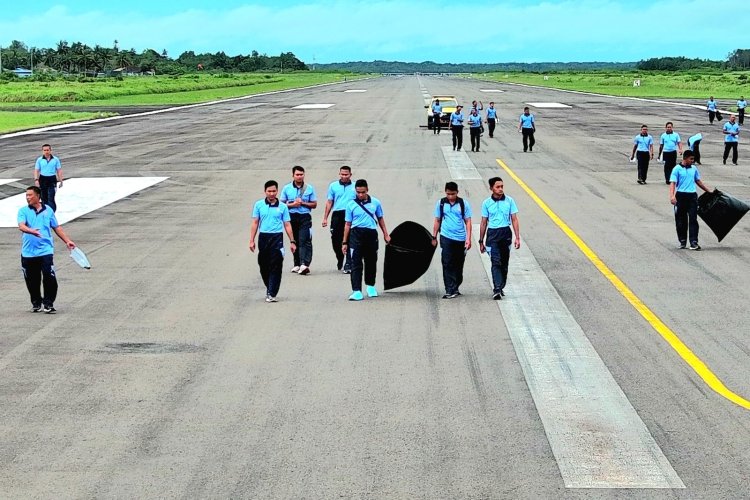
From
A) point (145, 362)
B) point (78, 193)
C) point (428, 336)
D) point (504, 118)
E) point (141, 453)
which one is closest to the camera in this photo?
point (141, 453)

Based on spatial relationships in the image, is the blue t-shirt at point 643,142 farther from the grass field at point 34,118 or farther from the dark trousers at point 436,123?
the grass field at point 34,118

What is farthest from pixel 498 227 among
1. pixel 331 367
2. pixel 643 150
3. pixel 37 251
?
pixel 643 150

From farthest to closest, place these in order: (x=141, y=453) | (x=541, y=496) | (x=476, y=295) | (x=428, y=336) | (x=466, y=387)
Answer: (x=476, y=295), (x=428, y=336), (x=466, y=387), (x=141, y=453), (x=541, y=496)

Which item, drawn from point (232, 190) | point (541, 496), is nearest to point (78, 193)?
point (232, 190)

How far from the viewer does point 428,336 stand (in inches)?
449

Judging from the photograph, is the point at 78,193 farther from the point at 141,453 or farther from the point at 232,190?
the point at 141,453

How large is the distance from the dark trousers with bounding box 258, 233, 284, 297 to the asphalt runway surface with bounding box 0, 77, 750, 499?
35 centimetres

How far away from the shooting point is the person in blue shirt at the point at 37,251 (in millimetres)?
12664

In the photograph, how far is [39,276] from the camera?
12.8 meters

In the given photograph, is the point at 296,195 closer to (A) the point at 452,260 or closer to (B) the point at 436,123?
(A) the point at 452,260

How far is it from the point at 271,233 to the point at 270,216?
234mm

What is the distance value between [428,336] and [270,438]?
3.66 metres

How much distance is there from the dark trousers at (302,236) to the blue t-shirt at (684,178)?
6357mm

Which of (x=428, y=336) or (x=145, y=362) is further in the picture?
(x=428, y=336)
